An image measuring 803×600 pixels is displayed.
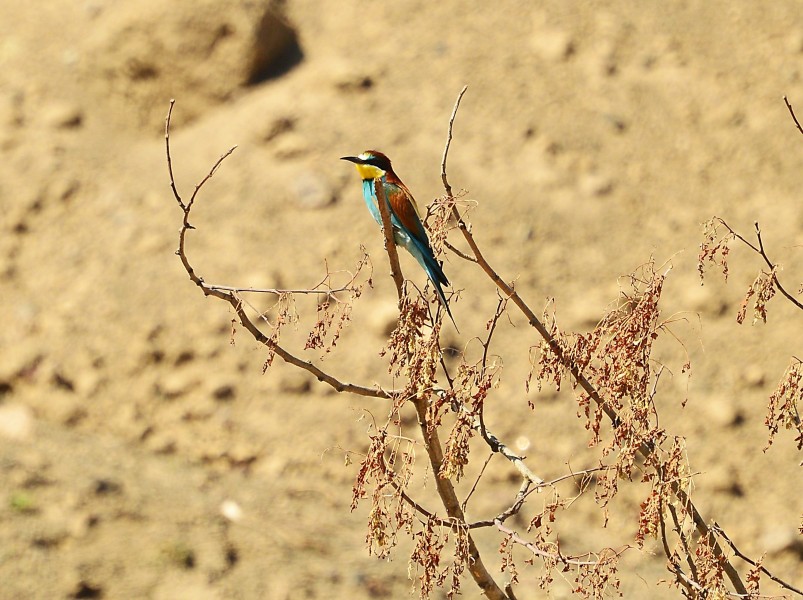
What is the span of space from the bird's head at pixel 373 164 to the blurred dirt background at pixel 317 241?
7.38ft

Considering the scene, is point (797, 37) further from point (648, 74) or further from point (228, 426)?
point (228, 426)

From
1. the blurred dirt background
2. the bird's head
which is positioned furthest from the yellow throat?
the blurred dirt background

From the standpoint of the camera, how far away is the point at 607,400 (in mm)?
2592

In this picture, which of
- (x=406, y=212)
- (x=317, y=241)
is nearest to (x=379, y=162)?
(x=406, y=212)

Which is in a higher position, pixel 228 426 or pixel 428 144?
pixel 428 144

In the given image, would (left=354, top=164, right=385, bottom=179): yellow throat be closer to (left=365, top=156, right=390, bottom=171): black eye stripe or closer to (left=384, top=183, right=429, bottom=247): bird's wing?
(left=365, top=156, right=390, bottom=171): black eye stripe

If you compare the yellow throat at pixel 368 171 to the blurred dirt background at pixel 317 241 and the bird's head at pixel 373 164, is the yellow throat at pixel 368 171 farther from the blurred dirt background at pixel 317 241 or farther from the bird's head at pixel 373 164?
the blurred dirt background at pixel 317 241

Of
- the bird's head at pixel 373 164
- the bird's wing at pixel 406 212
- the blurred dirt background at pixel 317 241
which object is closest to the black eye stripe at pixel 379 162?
the bird's head at pixel 373 164

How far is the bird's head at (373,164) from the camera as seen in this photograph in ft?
16.2

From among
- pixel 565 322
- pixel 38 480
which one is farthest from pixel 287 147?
pixel 38 480

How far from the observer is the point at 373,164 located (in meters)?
4.96

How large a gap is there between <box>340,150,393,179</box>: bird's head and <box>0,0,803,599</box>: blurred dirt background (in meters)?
2.25

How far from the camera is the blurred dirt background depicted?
6453mm

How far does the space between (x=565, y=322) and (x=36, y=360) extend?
3578 millimetres
